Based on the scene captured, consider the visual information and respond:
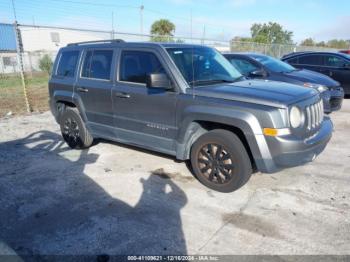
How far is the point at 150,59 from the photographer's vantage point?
4609 millimetres

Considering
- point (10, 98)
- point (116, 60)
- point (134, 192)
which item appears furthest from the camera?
point (10, 98)

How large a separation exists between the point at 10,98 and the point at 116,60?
931cm

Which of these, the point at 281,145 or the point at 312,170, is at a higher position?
the point at 281,145

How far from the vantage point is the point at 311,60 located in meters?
11.2

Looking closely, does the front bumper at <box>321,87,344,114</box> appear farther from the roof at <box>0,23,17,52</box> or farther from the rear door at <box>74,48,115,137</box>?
the roof at <box>0,23,17,52</box>

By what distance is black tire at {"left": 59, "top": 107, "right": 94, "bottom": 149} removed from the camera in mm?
5839

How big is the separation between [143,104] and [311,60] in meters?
8.69

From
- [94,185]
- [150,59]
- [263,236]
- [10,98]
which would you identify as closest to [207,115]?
[150,59]

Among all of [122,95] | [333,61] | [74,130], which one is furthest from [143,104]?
[333,61]

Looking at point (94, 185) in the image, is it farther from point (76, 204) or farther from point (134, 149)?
point (134, 149)

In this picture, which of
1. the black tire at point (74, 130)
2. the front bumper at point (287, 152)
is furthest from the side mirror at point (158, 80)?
the black tire at point (74, 130)

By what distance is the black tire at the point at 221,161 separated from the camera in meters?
3.91

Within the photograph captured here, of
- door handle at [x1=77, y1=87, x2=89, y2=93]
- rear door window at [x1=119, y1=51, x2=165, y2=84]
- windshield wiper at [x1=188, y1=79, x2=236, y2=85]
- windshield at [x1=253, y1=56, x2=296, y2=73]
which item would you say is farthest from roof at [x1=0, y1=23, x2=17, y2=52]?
windshield wiper at [x1=188, y1=79, x2=236, y2=85]

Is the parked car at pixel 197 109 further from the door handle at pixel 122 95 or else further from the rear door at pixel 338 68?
the rear door at pixel 338 68
